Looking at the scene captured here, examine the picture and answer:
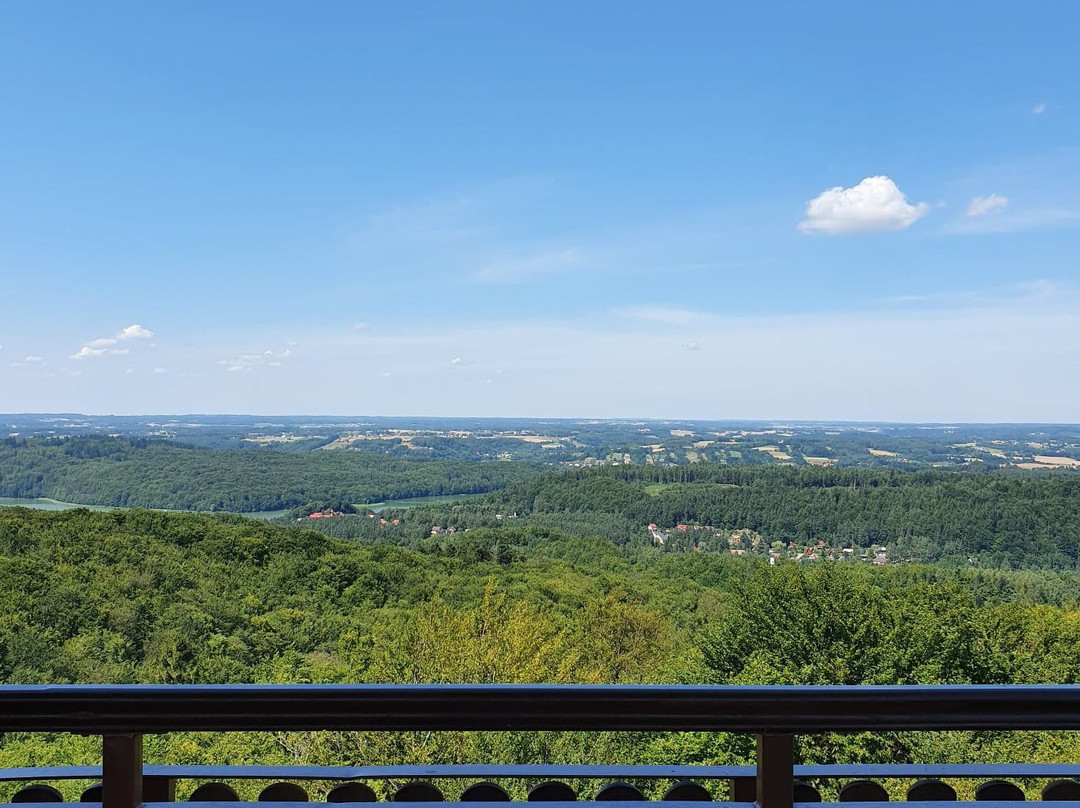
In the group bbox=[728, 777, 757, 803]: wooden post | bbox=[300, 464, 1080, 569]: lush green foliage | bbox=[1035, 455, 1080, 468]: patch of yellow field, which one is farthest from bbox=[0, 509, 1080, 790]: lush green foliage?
bbox=[1035, 455, 1080, 468]: patch of yellow field

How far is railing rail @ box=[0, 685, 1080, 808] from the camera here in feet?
2.95

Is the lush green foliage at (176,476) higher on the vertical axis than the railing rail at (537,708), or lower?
lower

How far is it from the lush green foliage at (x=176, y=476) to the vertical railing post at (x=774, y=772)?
114 ft

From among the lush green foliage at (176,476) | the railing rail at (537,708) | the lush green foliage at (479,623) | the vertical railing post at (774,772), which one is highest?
the railing rail at (537,708)

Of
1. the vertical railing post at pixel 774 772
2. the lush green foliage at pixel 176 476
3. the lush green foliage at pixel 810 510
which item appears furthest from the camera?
the lush green foliage at pixel 810 510

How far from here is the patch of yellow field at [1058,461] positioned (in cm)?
3303

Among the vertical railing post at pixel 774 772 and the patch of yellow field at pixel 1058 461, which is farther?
the patch of yellow field at pixel 1058 461

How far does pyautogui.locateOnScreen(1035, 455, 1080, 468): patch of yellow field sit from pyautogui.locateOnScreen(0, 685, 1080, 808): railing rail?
40.0 m

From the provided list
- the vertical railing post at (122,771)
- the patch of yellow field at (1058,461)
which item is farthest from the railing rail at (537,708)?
the patch of yellow field at (1058,461)

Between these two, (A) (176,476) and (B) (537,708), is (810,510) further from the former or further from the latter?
(B) (537,708)

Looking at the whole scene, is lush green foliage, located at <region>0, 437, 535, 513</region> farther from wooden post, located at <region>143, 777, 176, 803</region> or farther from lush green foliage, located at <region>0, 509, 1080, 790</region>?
wooden post, located at <region>143, 777, 176, 803</region>

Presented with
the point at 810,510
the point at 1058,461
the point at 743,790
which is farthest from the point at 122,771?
the point at 1058,461

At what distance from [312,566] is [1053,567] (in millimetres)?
30589

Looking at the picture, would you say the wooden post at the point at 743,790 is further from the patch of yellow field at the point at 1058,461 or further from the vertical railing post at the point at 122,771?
the patch of yellow field at the point at 1058,461
